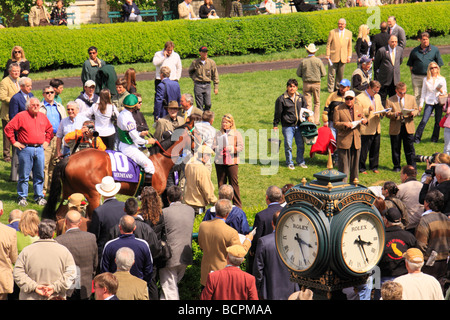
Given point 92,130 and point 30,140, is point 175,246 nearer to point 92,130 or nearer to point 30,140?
point 92,130

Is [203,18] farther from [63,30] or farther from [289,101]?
[289,101]

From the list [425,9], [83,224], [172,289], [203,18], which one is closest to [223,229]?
[172,289]

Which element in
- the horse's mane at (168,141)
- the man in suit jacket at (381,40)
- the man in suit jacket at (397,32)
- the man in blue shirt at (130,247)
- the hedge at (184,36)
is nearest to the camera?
the man in blue shirt at (130,247)

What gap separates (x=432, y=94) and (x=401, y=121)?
2.01m

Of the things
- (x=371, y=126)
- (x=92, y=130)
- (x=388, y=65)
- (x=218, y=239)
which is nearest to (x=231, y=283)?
(x=218, y=239)

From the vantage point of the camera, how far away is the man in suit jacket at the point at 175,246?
28.6ft

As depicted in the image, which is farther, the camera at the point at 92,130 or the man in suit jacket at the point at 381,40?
the man in suit jacket at the point at 381,40

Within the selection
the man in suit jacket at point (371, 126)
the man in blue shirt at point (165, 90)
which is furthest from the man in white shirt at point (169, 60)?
the man in suit jacket at point (371, 126)

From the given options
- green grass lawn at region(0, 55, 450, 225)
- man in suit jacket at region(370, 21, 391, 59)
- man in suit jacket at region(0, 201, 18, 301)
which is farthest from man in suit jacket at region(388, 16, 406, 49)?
man in suit jacket at region(0, 201, 18, 301)

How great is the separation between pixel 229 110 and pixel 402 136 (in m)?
5.37

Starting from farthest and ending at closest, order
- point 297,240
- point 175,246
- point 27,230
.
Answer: point 175,246, point 27,230, point 297,240

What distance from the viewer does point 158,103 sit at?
1548 cm

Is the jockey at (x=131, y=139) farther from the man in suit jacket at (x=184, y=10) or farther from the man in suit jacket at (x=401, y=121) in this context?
the man in suit jacket at (x=184, y=10)

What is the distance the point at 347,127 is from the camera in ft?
43.2
